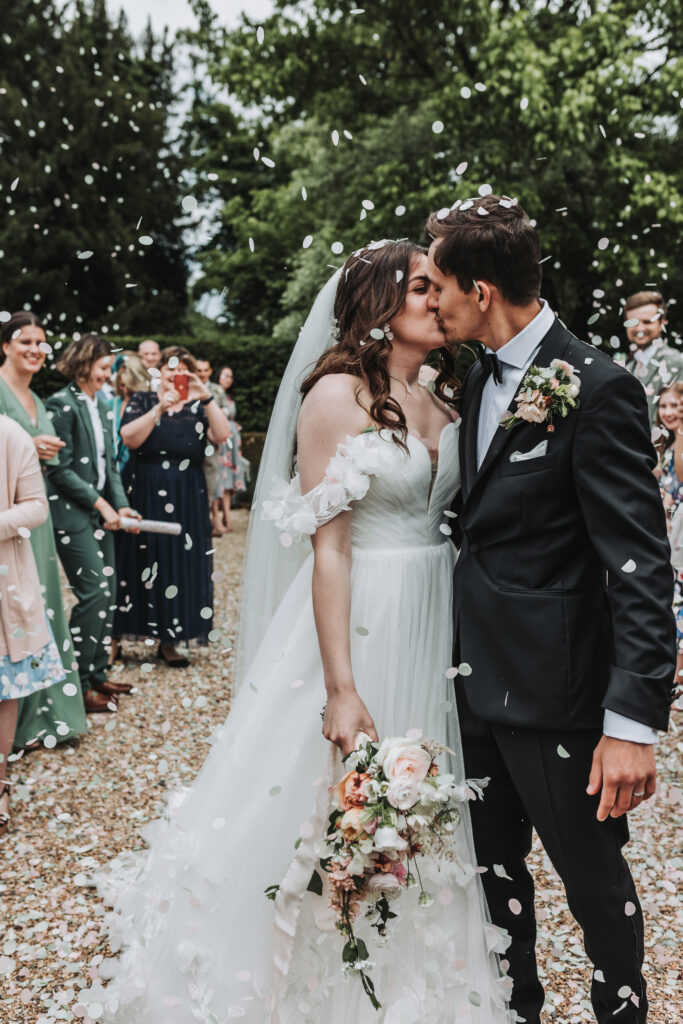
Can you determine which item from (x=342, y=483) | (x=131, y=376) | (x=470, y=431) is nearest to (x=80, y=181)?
(x=131, y=376)

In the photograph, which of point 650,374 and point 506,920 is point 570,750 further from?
point 650,374

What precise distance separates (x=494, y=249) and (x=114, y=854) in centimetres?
289

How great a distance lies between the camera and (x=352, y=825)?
1.97 meters

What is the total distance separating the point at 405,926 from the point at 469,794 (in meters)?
0.43

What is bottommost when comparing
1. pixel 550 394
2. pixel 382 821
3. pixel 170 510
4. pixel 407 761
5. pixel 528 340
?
pixel 170 510

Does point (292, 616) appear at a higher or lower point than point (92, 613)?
higher

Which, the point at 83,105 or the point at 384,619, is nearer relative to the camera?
the point at 384,619

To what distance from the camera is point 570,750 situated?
2.08 m

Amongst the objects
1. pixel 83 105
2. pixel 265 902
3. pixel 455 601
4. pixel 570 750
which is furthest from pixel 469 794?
pixel 83 105

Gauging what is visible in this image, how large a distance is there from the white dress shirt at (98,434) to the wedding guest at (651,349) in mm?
3102

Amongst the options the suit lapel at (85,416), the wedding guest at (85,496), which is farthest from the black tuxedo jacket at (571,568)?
the suit lapel at (85,416)

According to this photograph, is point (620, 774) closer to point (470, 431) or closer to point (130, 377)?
point (470, 431)

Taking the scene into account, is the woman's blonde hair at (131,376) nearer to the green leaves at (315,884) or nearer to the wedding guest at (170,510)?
the wedding guest at (170,510)

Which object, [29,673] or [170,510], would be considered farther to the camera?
[170,510]
